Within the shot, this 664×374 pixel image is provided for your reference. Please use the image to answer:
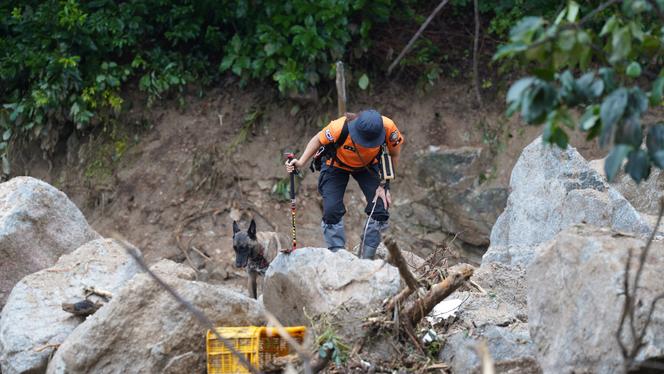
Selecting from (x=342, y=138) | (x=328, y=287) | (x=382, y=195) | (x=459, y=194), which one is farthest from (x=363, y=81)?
(x=328, y=287)

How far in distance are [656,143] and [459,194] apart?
28.1 feet

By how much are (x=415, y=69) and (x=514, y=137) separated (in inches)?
64.9

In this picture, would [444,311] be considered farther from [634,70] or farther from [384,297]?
[634,70]

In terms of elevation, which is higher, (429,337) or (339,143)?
(339,143)

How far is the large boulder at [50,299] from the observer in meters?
7.14

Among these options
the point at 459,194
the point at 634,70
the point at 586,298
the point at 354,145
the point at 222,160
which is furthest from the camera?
the point at 222,160

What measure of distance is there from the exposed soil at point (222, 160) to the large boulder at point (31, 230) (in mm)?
A: 3317

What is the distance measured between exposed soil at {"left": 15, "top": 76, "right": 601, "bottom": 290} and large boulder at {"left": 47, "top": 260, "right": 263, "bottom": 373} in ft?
19.4

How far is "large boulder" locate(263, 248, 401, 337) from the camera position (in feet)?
20.5

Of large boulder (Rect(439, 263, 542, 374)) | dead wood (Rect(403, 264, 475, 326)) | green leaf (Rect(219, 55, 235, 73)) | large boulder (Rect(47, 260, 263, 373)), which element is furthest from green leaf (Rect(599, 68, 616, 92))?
green leaf (Rect(219, 55, 235, 73))

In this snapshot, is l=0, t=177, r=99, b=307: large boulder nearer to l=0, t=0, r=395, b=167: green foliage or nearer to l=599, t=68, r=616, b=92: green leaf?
l=0, t=0, r=395, b=167: green foliage

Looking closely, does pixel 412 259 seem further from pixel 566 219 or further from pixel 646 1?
pixel 646 1

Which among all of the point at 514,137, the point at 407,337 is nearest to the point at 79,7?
the point at 514,137

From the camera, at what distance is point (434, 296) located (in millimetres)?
6117
